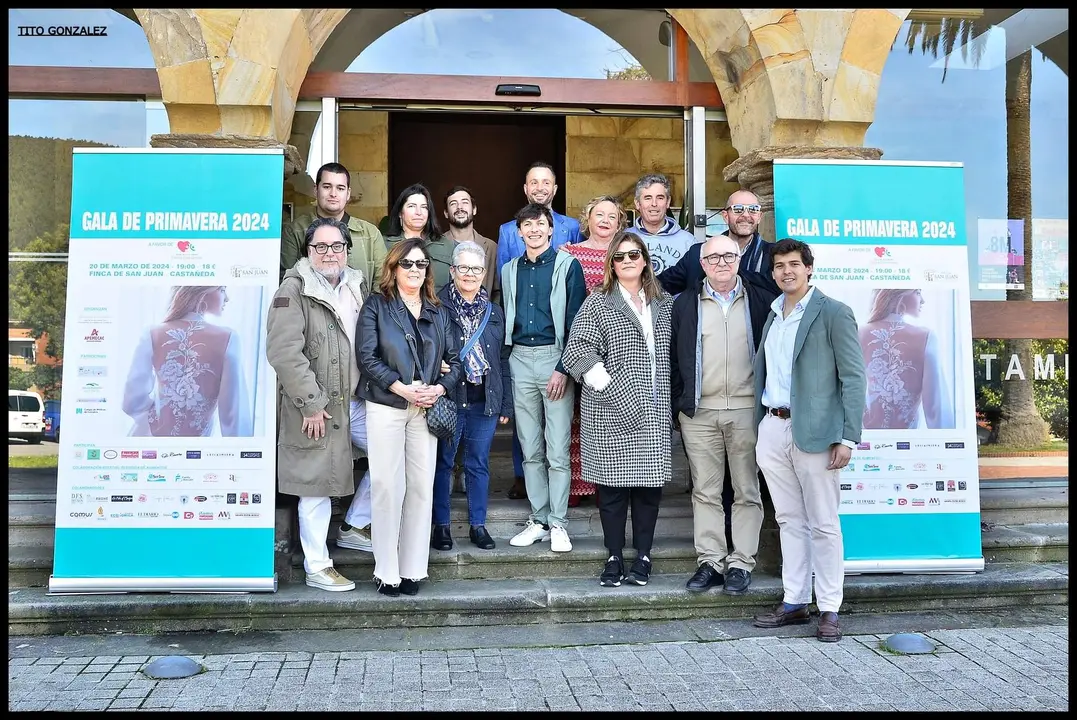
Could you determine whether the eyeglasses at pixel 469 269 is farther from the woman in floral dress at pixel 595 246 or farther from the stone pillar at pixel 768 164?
the stone pillar at pixel 768 164

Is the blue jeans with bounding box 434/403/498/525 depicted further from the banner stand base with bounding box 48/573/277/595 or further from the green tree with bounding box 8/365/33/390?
the green tree with bounding box 8/365/33/390

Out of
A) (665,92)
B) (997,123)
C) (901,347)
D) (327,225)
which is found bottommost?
(901,347)

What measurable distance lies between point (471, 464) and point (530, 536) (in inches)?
19.8

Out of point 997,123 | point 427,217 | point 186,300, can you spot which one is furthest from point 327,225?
point 997,123

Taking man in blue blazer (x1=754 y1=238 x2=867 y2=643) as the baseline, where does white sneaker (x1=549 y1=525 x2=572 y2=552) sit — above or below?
below

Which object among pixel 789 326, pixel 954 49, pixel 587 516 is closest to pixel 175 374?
pixel 587 516

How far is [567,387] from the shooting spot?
4598 millimetres

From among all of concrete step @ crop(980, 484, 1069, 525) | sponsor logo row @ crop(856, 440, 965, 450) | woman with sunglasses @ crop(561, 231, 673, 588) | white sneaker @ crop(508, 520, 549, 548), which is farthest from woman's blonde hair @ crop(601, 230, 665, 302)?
concrete step @ crop(980, 484, 1069, 525)

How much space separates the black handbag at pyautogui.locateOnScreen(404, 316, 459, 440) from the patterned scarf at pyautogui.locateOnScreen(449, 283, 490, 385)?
225 mm

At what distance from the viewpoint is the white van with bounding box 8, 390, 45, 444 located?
18.0ft

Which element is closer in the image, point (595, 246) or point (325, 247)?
point (325, 247)

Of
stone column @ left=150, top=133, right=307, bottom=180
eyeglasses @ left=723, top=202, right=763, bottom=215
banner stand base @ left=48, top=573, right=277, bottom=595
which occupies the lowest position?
banner stand base @ left=48, top=573, right=277, bottom=595

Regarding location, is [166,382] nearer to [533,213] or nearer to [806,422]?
[533,213]

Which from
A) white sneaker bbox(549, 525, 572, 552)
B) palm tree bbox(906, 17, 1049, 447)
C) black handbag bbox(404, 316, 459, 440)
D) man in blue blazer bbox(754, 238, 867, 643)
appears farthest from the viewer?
palm tree bbox(906, 17, 1049, 447)
